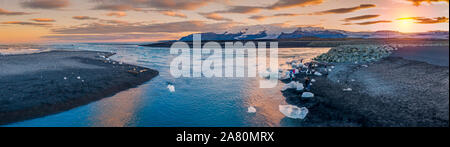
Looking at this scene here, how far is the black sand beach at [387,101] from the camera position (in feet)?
31.1

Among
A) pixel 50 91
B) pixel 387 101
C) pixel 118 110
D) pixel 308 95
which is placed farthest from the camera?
pixel 50 91

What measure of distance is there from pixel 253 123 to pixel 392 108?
7238mm

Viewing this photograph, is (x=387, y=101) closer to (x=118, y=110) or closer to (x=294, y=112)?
(x=294, y=112)

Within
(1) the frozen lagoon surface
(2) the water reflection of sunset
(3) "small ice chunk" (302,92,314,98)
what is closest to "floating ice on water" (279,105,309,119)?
(1) the frozen lagoon surface

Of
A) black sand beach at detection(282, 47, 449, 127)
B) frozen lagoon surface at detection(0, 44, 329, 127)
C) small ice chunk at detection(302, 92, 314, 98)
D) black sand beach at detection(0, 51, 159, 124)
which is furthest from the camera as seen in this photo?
small ice chunk at detection(302, 92, 314, 98)

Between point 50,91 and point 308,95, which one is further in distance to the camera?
point 50,91

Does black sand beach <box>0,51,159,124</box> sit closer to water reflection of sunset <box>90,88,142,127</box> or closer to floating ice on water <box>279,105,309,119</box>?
water reflection of sunset <box>90,88,142,127</box>

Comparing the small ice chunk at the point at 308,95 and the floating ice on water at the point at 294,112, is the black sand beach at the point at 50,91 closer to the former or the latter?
the floating ice on water at the point at 294,112

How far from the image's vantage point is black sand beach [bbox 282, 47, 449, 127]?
9.46 meters

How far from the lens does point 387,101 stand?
11.6 meters

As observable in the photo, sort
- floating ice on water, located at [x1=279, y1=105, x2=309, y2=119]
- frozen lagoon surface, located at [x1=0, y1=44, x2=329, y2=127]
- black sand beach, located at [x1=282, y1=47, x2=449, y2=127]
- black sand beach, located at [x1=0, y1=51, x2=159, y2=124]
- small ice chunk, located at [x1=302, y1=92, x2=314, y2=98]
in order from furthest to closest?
small ice chunk, located at [x1=302, y1=92, x2=314, y2=98], black sand beach, located at [x1=0, y1=51, x2=159, y2=124], frozen lagoon surface, located at [x1=0, y1=44, x2=329, y2=127], floating ice on water, located at [x1=279, y1=105, x2=309, y2=119], black sand beach, located at [x1=282, y1=47, x2=449, y2=127]

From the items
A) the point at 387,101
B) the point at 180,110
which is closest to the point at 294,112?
the point at 387,101
